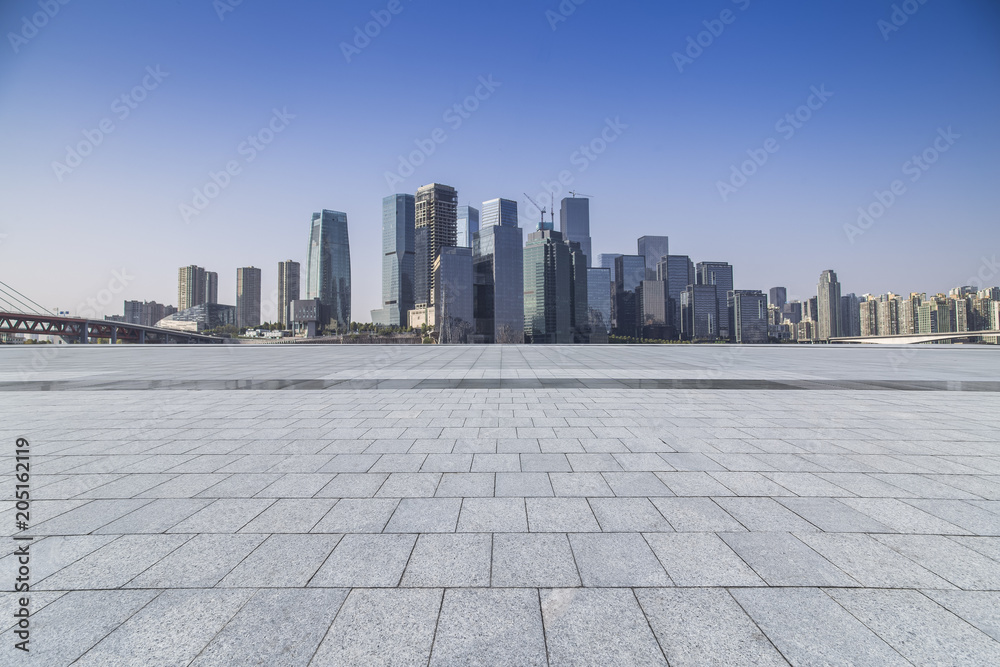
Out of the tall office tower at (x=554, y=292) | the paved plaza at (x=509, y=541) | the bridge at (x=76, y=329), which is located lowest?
the paved plaza at (x=509, y=541)

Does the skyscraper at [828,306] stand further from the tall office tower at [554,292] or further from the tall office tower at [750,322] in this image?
the tall office tower at [554,292]

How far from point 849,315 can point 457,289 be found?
487ft

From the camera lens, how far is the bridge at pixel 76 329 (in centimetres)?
6706

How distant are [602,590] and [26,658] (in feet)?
11.4

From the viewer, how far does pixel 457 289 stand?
188 metres

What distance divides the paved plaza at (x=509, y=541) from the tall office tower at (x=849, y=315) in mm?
189756

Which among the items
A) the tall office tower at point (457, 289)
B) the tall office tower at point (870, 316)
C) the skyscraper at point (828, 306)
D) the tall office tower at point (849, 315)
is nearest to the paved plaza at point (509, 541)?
the tall office tower at point (870, 316)

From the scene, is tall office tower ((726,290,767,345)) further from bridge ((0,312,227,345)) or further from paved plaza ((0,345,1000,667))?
paved plaza ((0,345,1000,667))

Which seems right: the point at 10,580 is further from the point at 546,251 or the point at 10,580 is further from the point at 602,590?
the point at 546,251

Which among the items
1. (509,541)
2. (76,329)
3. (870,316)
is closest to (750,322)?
(870,316)

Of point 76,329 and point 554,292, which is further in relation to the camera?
point 554,292

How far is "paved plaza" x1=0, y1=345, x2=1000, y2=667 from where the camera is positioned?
2680 millimetres

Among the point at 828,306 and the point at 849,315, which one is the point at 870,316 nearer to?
the point at 828,306

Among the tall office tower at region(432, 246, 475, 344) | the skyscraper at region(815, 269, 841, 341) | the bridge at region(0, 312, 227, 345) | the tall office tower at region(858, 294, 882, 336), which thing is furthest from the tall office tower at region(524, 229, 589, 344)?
the bridge at region(0, 312, 227, 345)
